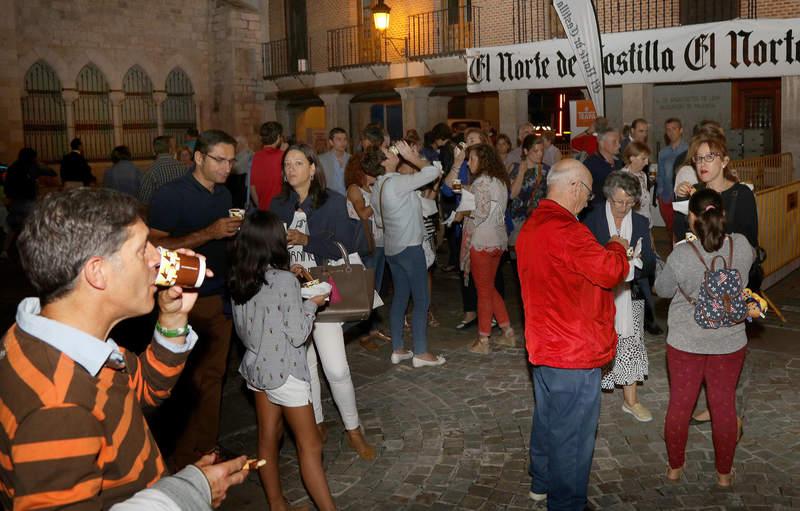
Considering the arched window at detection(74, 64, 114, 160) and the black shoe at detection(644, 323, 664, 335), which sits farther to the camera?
the arched window at detection(74, 64, 114, 160)

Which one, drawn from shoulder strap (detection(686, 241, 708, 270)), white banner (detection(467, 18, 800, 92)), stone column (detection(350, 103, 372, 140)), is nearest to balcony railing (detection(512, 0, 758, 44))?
white banner (detection(467, 18, 800, 92))

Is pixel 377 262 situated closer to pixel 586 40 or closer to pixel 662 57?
pixel 586 40

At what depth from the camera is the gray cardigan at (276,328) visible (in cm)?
407

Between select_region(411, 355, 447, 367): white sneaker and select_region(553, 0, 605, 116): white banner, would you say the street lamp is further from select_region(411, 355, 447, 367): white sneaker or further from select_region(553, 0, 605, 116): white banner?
select_region(411, 355, 447, 367): white sneaker

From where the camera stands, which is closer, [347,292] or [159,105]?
[347,292]

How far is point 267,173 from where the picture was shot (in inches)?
328

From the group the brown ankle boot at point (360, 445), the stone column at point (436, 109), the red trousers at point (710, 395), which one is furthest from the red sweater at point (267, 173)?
the stone column at point (436, 109)

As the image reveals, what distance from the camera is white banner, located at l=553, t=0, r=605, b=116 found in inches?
387

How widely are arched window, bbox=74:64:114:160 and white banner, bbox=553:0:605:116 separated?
53.8ft

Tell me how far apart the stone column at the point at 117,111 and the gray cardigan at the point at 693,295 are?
2107 cm

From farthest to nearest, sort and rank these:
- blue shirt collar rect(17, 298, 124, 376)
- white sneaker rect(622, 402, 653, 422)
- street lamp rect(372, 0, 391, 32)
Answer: street lamp rect(372, 0, 391, 32) < white sneaker rect(622, 402, 653, 422) < blue shirt collar rect(17, 298, 124, 376)

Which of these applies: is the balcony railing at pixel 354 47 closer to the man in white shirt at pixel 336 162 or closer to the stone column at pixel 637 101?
the stone column at pixel 637 101

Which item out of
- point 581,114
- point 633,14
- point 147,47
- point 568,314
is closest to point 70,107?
point 147,47

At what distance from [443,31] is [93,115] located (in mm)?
10255
